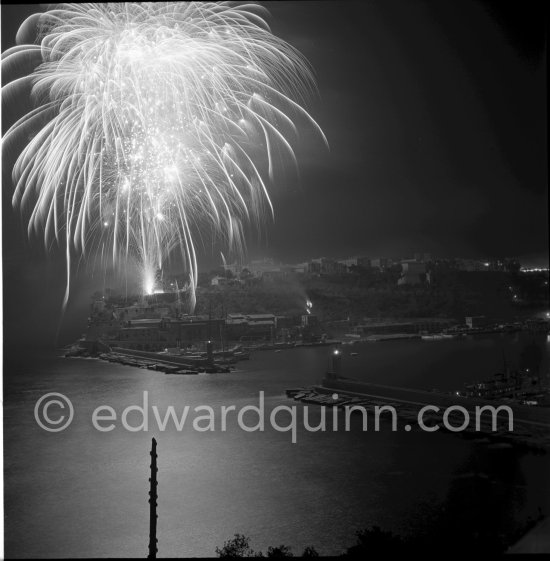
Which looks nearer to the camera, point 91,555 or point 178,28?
point 91,555

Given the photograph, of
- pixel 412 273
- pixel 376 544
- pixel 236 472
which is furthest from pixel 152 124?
pixel 376 544

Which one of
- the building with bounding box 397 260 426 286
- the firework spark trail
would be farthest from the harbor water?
the firework spark trail

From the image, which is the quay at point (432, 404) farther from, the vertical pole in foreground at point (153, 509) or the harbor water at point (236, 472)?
the vertical pole in foreground at point (153, 509)

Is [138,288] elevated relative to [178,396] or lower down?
elevated

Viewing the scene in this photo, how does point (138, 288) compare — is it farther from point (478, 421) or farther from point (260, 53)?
point (478, 421)

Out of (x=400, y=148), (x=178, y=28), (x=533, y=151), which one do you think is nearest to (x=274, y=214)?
(x=400, y=148)
